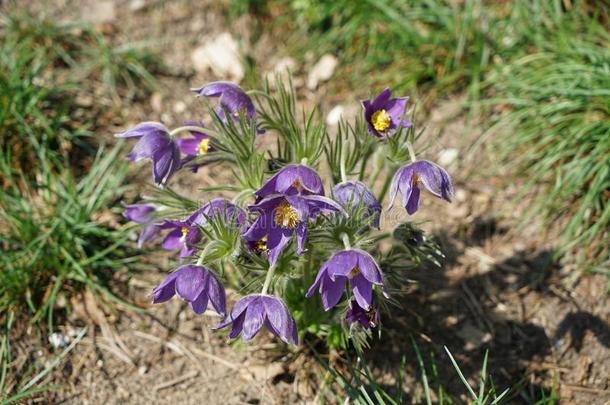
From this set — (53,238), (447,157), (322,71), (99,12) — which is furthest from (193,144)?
(99,12)

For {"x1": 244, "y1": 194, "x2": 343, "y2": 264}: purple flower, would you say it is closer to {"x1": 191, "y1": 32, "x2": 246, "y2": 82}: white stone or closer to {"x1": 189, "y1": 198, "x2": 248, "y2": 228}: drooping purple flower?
{"x1": 189, "y1": 198, "x2": 248, "y2": 228}: drooping purple flower

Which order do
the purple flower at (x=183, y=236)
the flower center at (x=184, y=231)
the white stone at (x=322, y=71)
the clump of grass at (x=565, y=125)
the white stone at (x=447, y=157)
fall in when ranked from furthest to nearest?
the white stone at (x=322, y=71) → the white stone at (x=447, y=157) → the clump of grass at (x=565, y=125) → the flower center at (x=184, y=231) → the purple flower at (x=183, y=236)

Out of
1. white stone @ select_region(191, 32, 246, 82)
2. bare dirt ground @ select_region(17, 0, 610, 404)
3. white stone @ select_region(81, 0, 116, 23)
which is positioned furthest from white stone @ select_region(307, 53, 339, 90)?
white stone @ select_region(81, 0, 116, 23)

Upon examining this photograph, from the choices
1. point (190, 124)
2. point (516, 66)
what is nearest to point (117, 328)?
point (190, 124)

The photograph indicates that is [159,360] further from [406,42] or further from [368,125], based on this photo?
[406,42]

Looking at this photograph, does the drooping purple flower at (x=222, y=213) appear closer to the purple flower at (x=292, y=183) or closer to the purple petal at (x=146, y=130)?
the purple flower at (x=292, y=183)

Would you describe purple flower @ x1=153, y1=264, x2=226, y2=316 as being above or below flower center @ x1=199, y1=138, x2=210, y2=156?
below

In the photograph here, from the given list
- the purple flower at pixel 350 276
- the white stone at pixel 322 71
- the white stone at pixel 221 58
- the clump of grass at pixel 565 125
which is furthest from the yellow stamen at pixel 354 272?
the white stone at pixel 221 58

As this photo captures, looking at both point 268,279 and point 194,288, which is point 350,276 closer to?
point 268,279
